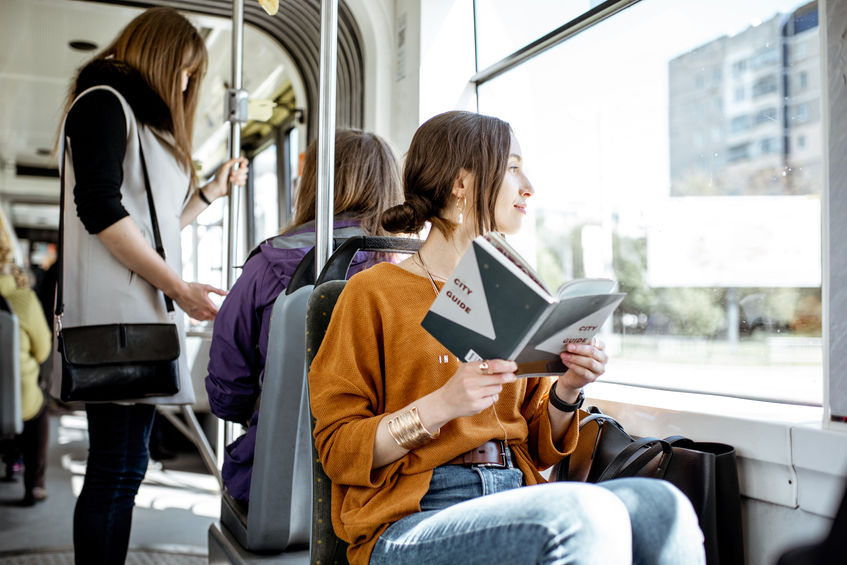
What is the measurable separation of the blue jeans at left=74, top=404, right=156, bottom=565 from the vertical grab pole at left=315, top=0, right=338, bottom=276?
0.62 meters

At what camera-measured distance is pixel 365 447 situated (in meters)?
1.12

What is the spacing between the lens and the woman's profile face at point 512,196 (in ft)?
4.51

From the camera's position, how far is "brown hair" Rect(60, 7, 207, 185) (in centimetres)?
180

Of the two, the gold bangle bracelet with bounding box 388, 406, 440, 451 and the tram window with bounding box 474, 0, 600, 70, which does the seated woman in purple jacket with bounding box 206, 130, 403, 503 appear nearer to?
the gold bangle bracelet with bounding box 388, 406, 440, 451

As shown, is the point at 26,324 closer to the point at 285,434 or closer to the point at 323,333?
the point at 323,333

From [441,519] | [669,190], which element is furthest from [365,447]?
[669,190]

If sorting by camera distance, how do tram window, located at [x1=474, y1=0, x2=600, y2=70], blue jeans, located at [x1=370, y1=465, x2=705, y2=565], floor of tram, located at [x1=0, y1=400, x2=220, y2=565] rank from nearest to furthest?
blue jeans, located at [x1=370, y1=465, x2=705, y2=565], tram window, located at [x1=474, y1=0, x2=600, y2=70], floor of tram, located at [x1=0, y1=400, x2=220, y2=565]

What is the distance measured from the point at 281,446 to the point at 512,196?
70cm

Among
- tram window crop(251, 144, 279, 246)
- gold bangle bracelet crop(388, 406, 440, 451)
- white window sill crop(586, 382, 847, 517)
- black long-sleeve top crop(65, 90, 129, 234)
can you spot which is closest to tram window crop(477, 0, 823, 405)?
white window sill crop(586, 382, 847, 517)

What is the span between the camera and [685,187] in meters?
2.72

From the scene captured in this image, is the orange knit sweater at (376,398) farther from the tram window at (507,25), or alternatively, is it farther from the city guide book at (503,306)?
the tram window at (507,25)

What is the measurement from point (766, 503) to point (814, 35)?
42.5 inches

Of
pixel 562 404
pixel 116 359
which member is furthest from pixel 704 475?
pixel 116 359

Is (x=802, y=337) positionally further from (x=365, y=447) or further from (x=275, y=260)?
(x=275, y=260)
